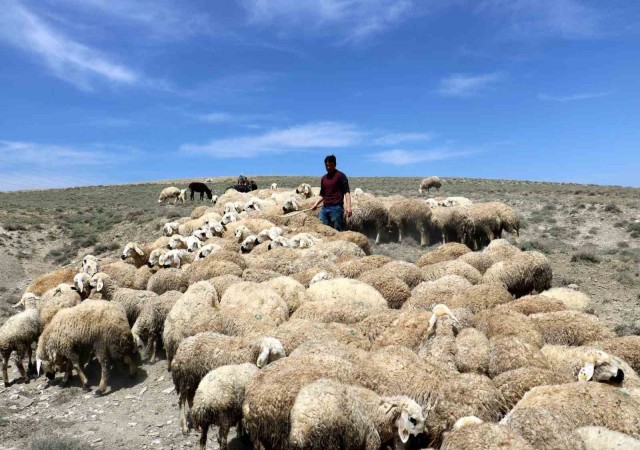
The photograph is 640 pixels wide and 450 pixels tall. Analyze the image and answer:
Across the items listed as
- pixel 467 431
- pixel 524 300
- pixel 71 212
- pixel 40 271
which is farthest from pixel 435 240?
Answer: pixel 71 212

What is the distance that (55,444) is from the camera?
599 centimetres

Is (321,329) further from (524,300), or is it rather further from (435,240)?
(435,240)

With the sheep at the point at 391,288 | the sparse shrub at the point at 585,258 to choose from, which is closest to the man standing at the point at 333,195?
the sheep at the point at 391,288

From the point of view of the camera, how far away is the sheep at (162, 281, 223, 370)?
7594 millimetres

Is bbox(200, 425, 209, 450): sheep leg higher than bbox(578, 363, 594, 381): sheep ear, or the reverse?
bbox(578, 363, 594, 381): sheep ear

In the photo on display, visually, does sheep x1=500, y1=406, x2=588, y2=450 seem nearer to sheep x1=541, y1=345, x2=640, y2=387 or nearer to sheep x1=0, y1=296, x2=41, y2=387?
sheep x1=541, y1=345, x2=640, y2=387

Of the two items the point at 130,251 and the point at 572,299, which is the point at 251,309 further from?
the point at 130,251

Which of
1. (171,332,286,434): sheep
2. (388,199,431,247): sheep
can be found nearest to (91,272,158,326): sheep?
(171,332,286,434): sheep

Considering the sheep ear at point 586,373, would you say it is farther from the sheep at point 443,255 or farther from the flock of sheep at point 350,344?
the sheep at point 443,255

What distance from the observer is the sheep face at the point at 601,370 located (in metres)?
5.22

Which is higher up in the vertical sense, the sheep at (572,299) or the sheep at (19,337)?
the sheep at (572,299)

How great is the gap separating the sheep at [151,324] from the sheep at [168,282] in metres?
1.29

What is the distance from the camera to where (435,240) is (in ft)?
55.9

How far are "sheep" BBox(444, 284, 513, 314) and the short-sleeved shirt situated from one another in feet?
18.9
